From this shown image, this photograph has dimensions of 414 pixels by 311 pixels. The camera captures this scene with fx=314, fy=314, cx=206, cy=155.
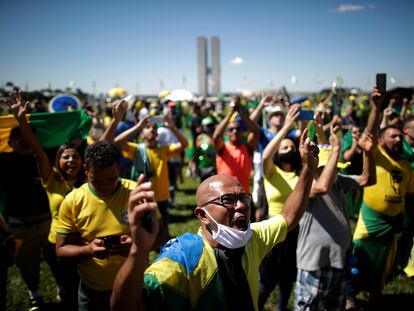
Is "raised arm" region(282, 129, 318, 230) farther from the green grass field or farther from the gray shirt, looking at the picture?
the green grass field

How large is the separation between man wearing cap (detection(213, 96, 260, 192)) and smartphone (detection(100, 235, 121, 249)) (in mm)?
2675

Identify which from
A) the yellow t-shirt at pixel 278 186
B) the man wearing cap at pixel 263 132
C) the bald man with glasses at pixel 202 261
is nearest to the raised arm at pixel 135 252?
the bald man with glasses at pixel 202 261

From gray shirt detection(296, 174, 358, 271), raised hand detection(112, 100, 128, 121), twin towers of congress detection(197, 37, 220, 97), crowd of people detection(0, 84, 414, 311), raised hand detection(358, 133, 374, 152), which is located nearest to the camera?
crowd of people detection(0, 84, 414, 311)

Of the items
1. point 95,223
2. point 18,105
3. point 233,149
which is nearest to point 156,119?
point 233,149

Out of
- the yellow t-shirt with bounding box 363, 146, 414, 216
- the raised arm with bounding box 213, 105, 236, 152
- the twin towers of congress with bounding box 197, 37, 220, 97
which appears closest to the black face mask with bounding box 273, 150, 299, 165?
the yellow t-shirt with bounding box 363, 146, 414, 216

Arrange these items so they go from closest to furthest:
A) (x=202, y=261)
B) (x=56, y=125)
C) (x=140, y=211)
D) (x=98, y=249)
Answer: (x=140, y=211) → (x=202, y=261) → (x=98, y=249) → (x=56, y=125)

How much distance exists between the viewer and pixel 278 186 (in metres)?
3.33

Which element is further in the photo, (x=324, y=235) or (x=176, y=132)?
(x=176, y=132)

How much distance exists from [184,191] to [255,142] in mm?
4521

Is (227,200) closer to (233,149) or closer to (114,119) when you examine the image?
(114,119)

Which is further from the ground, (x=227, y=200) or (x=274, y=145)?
(x=274, y=145)

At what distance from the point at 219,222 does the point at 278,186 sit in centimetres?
167

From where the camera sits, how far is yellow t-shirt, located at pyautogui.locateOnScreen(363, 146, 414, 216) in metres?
3.73

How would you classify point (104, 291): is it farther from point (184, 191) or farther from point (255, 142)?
point (184, 191)
